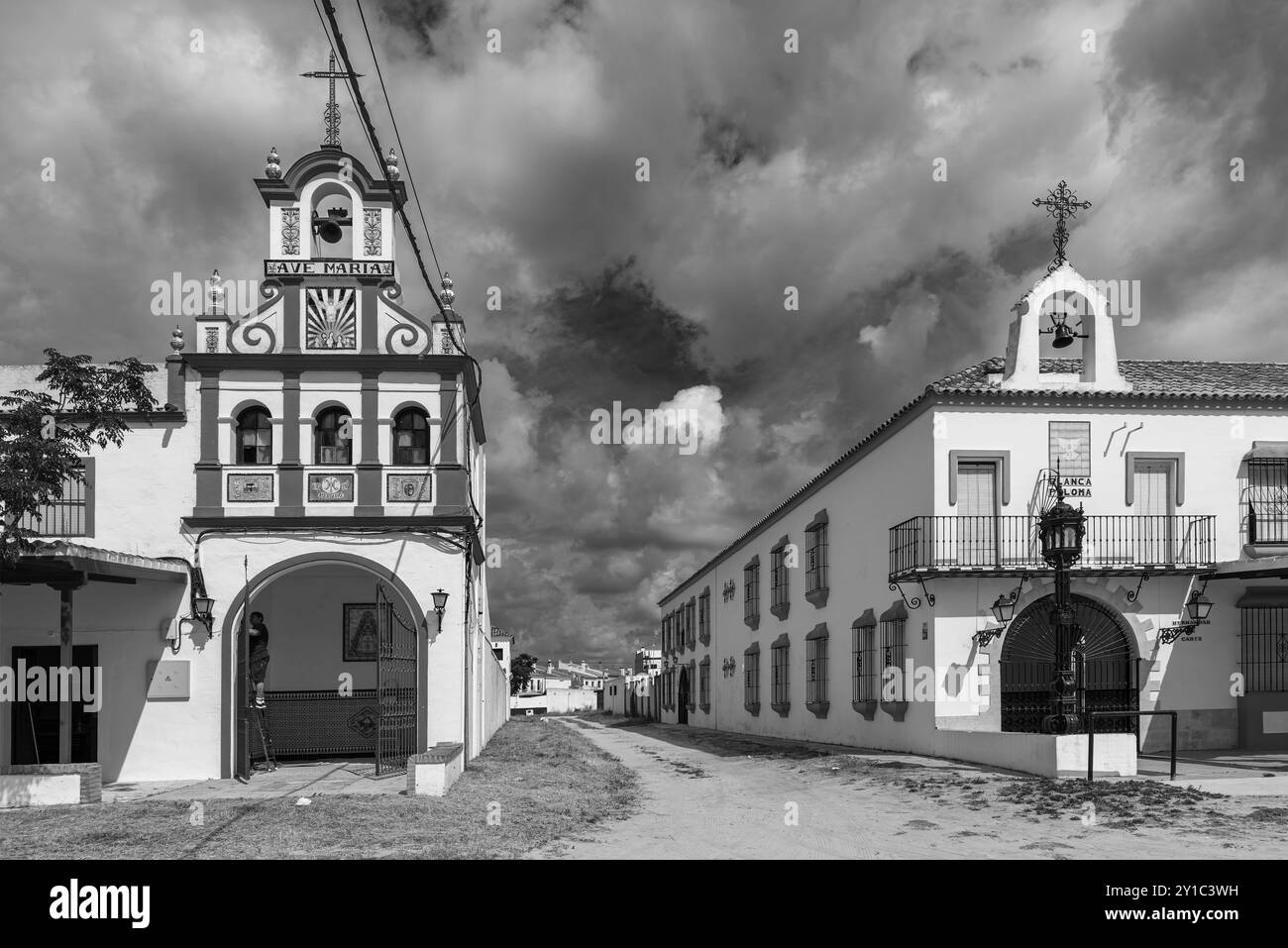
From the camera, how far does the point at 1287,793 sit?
1168 centimetres

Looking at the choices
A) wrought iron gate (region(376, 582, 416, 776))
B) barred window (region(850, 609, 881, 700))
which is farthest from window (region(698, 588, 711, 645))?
wrought iron gate (region(376, 582, 416, 776))

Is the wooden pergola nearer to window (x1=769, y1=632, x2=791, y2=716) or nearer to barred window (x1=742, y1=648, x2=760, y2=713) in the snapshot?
window (x1=769, y1=632, x2=791, y2=716)

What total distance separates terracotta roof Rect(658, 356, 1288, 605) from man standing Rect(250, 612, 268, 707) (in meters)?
11.6

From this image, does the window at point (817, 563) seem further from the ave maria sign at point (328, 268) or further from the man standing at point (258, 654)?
the man standing at point (258, 654)

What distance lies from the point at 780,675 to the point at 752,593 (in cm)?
417

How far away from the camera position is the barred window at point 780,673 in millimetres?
28025

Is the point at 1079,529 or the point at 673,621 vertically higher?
the point at 1079,529

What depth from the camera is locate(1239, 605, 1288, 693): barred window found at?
60.2 ft

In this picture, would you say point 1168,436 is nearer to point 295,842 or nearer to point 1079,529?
point 1079,529

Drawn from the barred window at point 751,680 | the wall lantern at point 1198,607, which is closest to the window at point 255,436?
the wall lantern at point 1198,607

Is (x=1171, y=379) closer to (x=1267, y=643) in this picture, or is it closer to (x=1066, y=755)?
(x=1267, y=643)

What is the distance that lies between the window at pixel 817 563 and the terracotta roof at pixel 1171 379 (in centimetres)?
628
